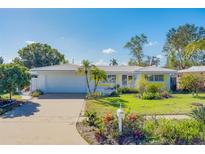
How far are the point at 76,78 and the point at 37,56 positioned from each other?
946 inches

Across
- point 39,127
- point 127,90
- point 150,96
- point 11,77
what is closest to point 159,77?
point 127,90

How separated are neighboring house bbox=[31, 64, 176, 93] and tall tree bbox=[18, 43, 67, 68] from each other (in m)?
21.9

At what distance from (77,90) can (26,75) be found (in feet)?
30.7

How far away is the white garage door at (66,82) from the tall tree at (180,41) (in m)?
24.4

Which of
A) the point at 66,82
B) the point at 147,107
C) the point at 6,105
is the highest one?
the point at 66,82

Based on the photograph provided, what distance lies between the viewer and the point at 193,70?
3300 centimetres

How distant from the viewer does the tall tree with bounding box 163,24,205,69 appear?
46219mm

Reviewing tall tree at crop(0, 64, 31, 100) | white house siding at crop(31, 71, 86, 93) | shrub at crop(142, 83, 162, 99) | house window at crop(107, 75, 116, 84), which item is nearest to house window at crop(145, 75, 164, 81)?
house window at crop(107, 75, 116, 84)

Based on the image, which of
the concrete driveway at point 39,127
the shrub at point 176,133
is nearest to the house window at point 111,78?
the concrete driveway at point 39,127

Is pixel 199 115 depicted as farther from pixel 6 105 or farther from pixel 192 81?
pixel 192 81

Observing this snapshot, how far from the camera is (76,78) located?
2719 cm

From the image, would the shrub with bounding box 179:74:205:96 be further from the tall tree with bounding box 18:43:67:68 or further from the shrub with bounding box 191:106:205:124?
the tall tree with bounding box 18:43:67:68

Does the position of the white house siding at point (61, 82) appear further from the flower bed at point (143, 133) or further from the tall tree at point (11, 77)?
the flower bed at point (143, 133)
